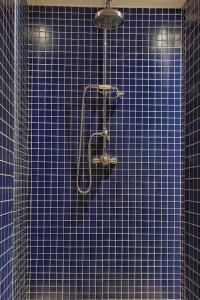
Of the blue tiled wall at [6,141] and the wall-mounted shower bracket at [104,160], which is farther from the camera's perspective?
the wall-mounted shower bracket at [104,160]

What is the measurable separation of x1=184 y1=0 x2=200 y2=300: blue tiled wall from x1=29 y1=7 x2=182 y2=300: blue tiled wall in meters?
0.88

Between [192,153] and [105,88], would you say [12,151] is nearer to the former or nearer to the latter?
[105,88]

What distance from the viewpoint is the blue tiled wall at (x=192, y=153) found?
7.75 feet

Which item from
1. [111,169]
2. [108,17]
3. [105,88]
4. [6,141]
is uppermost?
[108,17]

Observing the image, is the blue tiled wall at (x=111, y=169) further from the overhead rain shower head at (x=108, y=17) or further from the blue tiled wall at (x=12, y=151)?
the overhead rain shower head at (x=108, y=17)

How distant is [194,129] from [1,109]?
1.02 meters

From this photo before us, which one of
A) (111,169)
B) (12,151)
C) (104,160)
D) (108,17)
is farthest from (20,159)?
(108,17)

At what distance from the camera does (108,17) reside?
3113 millimetres

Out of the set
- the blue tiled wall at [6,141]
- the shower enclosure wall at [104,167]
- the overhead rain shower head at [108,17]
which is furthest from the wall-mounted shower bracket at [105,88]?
the blue tiled wall at [6,141]

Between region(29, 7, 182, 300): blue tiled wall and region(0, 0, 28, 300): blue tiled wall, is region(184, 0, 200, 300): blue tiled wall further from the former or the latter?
region(0, 0, 28, 300): blue tiled wall

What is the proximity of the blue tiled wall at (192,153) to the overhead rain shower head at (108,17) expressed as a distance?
0.54 m

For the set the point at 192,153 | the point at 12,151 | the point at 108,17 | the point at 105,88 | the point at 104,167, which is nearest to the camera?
the point at 192,153

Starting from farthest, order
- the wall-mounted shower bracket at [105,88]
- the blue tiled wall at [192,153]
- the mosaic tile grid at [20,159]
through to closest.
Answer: the wall-mounted shower bracket at [105,88]
the mosaic tile grid at [20,159]
the blue tiled wall at [192,153]

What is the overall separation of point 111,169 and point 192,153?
1131 millimetres
